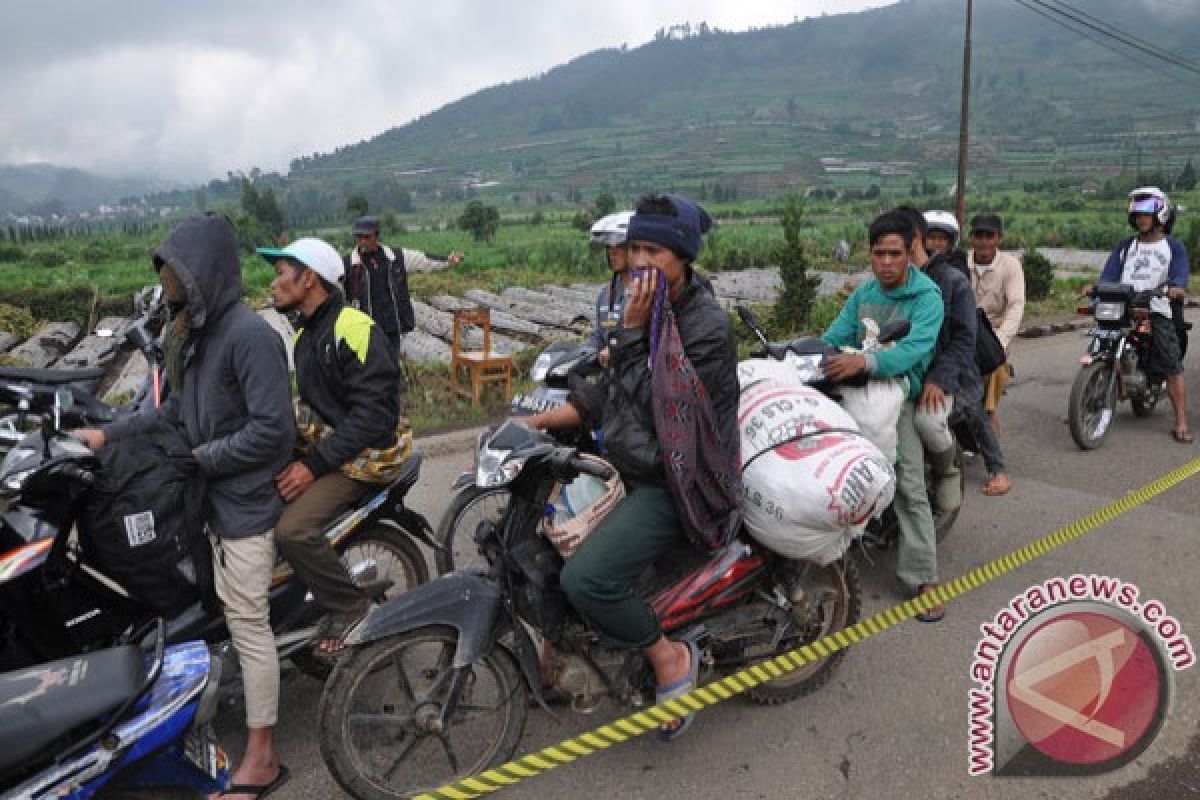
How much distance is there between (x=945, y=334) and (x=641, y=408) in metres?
2.31

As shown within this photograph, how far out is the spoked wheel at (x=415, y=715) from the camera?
258 centimetres

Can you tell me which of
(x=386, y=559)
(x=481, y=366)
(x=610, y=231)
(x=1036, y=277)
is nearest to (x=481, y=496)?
(x=386, y=559)

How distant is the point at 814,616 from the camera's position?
11.1 feet

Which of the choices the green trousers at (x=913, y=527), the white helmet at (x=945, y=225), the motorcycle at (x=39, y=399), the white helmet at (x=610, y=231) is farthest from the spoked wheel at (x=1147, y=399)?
the motorcycle at (x=39, y=399)

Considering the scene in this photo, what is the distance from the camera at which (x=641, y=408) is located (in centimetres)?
274

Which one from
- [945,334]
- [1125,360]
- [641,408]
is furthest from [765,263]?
[641,408]

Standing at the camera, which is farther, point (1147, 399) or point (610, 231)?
point (1147, 399)

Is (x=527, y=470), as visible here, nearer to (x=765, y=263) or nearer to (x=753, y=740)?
(x=753, y=740)

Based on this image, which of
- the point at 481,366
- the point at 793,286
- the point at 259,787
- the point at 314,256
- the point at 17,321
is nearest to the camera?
the point at 259,787

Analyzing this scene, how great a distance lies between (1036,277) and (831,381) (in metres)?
13.0

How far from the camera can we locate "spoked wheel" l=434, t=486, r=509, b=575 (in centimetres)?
418

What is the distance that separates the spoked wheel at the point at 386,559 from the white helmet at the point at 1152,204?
572 cm

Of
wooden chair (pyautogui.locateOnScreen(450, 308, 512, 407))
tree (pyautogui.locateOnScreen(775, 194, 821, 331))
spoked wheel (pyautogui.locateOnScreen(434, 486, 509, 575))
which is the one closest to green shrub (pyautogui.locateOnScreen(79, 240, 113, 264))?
tree (pyautogui.locateOnScreen(775, 194, 821, 331))

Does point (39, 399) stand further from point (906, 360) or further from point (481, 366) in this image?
point (481, 366)
